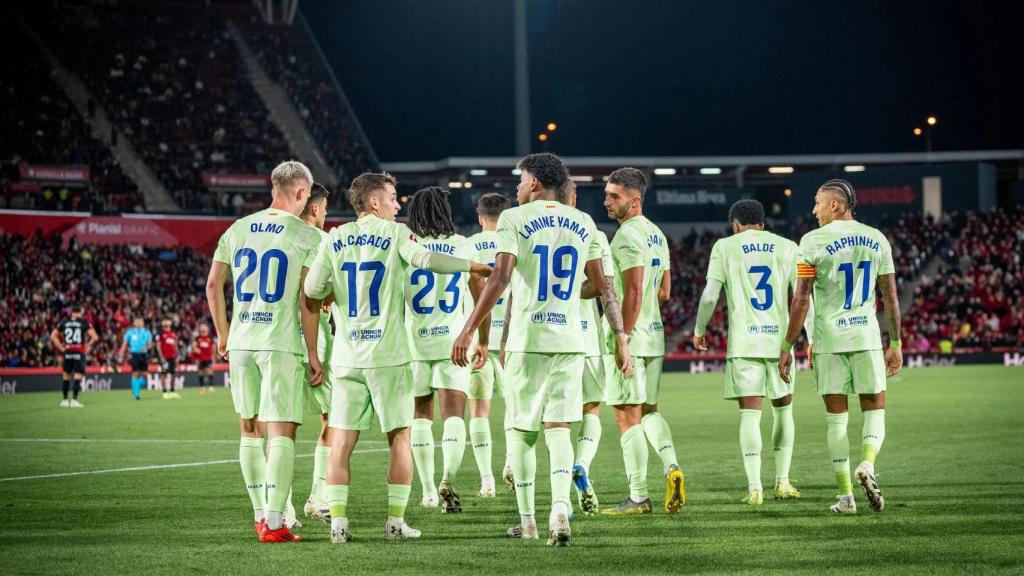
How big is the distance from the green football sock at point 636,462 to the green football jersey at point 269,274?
2.85 m

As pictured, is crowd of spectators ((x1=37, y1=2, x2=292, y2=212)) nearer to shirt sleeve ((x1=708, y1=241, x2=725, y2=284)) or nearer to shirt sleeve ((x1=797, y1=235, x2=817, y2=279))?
shirt sleeve ((x1=708, y1=241, x2=725, y2=284))

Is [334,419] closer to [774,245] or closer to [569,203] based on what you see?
[569,203]

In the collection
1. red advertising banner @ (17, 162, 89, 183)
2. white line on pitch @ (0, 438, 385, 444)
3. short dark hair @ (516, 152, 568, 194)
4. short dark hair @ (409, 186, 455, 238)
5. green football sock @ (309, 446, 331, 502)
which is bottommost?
white line on pitch @ (0, 438, 385, 444)

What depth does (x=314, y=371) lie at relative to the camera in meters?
8.43

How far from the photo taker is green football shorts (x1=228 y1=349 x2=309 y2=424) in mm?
8328

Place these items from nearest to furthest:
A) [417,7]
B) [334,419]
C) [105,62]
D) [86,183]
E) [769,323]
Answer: [334,419]
[769,323]
[86,183]
[105,62]
[417,7]

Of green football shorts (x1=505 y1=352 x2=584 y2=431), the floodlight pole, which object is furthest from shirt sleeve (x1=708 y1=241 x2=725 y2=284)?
the floodlight pole

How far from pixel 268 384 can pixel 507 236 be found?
6.51 ft

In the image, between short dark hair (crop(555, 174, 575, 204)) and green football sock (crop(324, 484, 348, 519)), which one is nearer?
green football sock (crop(324, 484, 348, 519))

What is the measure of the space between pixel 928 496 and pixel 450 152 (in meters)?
61.2

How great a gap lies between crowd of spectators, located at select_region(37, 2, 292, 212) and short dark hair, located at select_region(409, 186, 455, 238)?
36.0 meters

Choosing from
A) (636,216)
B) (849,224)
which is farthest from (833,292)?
(636,216)

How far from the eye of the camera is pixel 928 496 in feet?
34.2

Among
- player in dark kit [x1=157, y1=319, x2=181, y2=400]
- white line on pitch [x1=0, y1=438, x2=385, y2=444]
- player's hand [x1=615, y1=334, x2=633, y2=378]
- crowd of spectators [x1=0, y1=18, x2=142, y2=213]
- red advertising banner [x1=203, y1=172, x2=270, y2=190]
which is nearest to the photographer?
player's hand [x1=615, y1=334, x2=633, y2=378]
